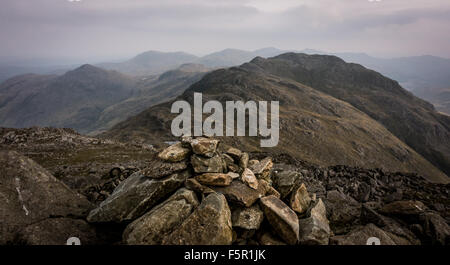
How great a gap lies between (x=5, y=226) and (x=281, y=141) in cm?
10187

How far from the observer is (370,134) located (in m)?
144

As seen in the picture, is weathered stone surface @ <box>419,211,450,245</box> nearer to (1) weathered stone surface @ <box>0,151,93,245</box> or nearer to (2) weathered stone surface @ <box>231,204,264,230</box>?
(2) weathered stone surface @ <box>231,204,264,230</box>

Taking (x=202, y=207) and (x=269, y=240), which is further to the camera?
(x=269, y=240)

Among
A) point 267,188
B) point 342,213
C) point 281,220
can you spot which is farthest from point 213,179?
point 342,213

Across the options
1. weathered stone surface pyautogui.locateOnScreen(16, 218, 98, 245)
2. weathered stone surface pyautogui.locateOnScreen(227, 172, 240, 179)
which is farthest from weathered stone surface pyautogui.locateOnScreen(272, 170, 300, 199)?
weathered stone surface pyautogui.locateOnScreen(16, 218, 98, 245)

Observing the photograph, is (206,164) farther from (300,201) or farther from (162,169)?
(300,201)

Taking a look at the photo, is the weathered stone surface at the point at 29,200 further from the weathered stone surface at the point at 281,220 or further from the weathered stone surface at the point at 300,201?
the weathered stone surface at the point at 300,201

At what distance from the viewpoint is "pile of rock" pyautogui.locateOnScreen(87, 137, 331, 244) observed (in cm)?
1116

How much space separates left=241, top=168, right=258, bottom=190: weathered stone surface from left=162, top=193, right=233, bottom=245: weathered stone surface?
2483 millimetres

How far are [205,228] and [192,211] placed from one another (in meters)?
1.38

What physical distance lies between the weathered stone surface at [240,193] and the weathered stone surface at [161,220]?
1704 millimetres

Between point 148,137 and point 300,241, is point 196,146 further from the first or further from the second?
point 148,137

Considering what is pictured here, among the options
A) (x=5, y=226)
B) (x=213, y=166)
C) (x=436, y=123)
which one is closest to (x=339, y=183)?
(x=213, y=166)

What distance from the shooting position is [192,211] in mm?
12125
